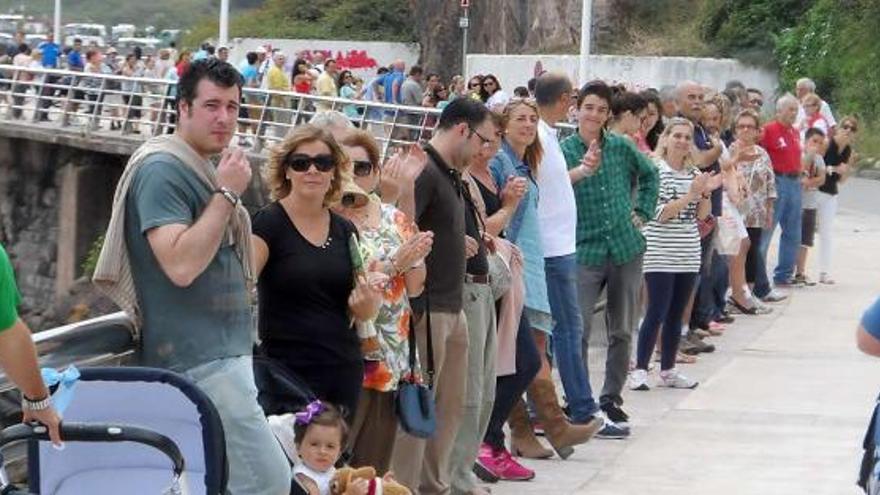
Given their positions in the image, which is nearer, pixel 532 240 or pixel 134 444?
pixel 134 444

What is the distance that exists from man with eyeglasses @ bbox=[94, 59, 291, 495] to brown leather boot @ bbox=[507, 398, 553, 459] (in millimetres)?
4356

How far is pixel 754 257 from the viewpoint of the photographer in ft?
58.4

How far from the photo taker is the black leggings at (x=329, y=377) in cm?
754

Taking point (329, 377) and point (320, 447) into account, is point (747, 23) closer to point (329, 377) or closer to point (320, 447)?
point (329, 377)

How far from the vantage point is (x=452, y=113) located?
9.15 m

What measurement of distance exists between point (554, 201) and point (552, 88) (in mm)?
623

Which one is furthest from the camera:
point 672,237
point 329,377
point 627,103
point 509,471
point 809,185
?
point 809,185

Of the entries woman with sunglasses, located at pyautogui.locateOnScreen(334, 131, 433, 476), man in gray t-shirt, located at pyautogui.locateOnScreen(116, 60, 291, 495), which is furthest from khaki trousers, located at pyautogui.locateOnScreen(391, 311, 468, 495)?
man in gray t-shirt, located at pyautogui.locateOnScreen(116, 60, 291, 495)

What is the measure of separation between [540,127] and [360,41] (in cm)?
5000

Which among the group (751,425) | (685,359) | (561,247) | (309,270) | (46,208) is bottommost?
(46,208)

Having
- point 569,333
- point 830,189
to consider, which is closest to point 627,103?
point 569,333

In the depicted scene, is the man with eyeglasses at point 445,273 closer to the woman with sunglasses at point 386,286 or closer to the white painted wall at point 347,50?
the woman with sunglasses at point 386,286

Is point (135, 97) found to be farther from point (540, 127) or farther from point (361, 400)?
point (361, 400)

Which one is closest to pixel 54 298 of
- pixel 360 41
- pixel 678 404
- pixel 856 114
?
pixel 856 114
